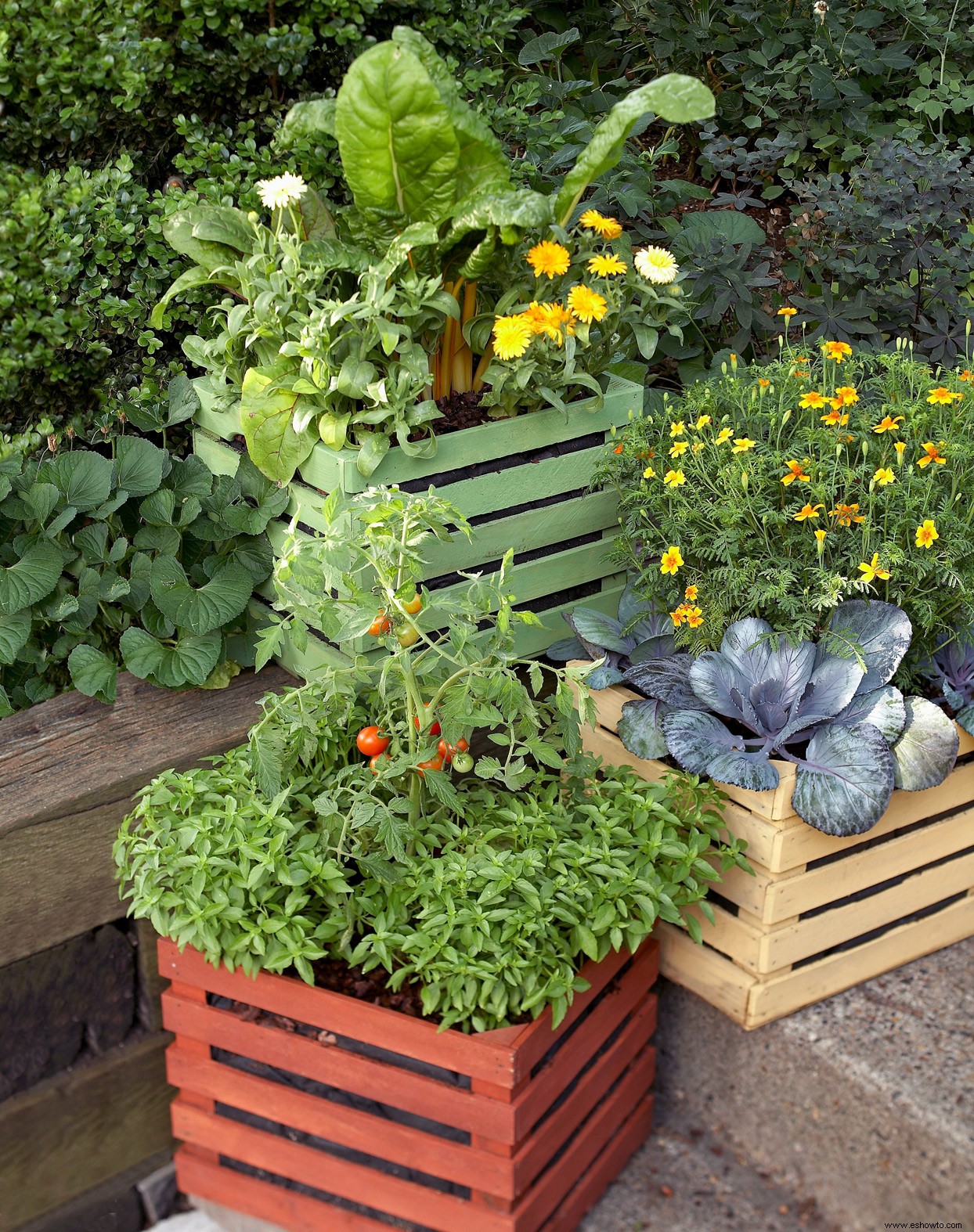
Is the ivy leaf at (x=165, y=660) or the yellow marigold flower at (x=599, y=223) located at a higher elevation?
the yellow marigold flower at (x=599, y=223)

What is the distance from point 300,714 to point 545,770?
703mm

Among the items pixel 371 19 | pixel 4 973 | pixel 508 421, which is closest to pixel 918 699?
pixel 508 421

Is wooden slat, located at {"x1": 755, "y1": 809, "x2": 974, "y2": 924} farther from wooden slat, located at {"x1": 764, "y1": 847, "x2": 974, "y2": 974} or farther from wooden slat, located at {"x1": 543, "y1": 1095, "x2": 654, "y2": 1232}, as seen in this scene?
wooden slat, located at {"x1": 543, "y1": 1095, "x2": 654, "y2": 1232}

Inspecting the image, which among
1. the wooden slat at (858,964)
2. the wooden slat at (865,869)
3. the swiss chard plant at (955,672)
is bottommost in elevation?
the wooden slat at (858,964)

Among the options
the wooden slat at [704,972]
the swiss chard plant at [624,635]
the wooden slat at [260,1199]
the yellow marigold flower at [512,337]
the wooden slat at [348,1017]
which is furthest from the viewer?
the swiss chard plant at [624,635]

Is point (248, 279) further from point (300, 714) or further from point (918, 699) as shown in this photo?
point (918, 699)

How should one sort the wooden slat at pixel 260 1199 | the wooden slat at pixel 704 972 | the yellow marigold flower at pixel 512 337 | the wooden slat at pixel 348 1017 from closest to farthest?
the wooden slat at pixel 348 1017 < the wooden slat at pixel 260 1199 < the wooden slat at pixel 704 972 < the yellow marigold flower at pixel 512 337

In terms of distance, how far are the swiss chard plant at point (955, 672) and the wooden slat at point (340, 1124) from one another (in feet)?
3.69

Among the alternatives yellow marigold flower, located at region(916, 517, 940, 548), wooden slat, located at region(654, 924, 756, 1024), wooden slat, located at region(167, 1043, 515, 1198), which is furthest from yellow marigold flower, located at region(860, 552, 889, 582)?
wooden slat, located at region(167, 1043, 515, 1198)

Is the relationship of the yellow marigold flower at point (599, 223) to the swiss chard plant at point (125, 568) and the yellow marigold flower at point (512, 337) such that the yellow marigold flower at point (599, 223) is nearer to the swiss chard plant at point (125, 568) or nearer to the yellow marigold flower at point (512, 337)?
the yellow marigold flower at point (512, 337)

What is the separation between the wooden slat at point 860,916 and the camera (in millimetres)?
2006

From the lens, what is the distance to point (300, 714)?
1.92 m

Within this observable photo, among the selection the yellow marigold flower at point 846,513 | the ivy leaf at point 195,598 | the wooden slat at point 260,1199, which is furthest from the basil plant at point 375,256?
the wooden slat at point 260,1199

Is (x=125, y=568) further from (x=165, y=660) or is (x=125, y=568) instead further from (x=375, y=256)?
(x=375, y=256)
